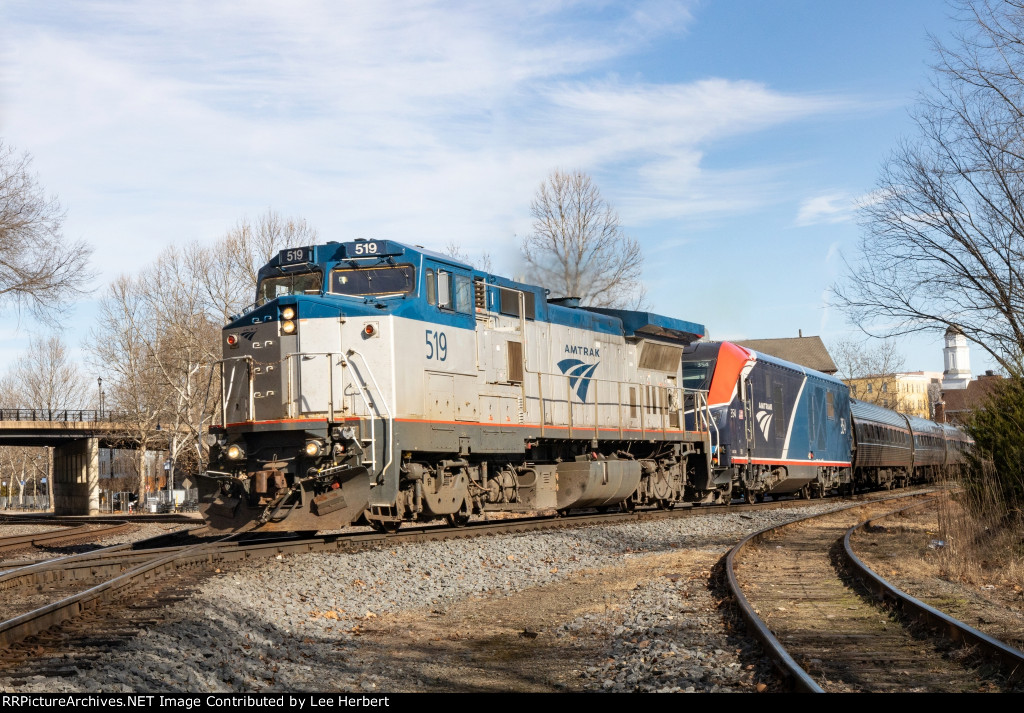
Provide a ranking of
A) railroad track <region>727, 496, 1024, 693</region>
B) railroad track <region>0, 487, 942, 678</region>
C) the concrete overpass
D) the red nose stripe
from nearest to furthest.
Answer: railroad track <region>727, 496, 1024, 693</region> < railroad track <region>0, 487, 942, 678</region> < the red nose stripe < the concrete overpass

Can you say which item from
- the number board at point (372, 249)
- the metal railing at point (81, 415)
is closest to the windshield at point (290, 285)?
the number board at point (372, 249)

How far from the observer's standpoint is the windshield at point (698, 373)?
2136 cm

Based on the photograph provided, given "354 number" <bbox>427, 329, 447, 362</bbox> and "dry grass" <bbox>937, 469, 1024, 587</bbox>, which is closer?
"dry grass" <bbox>937, 469, 1024, 587</bbox>

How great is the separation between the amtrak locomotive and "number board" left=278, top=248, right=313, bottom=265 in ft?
0.08

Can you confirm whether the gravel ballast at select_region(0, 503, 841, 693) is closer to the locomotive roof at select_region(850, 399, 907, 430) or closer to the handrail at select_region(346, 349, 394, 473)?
the handrail at select_region(346, 349, 394, 473)

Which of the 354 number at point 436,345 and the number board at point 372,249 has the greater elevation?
the number board at point 372,249

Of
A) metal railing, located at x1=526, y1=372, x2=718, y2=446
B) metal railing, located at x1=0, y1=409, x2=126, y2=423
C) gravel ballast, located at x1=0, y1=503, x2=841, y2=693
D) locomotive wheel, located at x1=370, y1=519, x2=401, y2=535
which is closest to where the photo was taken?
gravel ballast, located at x1=0, y1=503, x2=841, y2=693

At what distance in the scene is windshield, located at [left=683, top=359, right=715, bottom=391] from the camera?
21359 mm

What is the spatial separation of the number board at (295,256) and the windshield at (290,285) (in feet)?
Answer: 0.71

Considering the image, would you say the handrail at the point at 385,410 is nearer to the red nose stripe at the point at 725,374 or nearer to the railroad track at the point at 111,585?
the railroad track at the point at 111,585

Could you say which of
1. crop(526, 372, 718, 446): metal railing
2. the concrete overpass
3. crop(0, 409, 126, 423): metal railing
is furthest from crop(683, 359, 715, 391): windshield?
crop(0, 409, 126, 423): metal railing

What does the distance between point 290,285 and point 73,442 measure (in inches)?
1793

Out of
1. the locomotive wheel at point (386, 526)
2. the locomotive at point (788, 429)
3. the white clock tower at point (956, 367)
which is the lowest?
the locomotive wheel at point (386, 526)

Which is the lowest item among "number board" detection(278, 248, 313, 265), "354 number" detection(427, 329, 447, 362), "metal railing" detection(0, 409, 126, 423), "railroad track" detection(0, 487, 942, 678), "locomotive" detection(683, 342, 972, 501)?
"railroad track" detection(0, 487, 942, 678)
